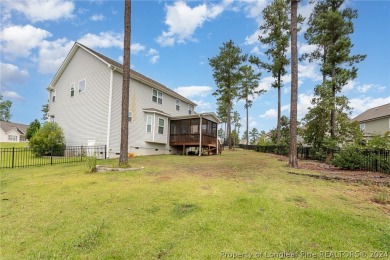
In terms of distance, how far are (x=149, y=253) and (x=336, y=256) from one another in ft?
9.12

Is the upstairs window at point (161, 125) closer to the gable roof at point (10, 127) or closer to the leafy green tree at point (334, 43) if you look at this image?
the leafy green tree at point (334, 43)

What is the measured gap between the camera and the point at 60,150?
17.8 meters

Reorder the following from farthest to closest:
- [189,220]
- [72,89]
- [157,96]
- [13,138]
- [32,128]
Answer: [13,138]
[32,128]
[157,96]
[72,89]
[189,220]

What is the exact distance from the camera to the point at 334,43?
18797 mm

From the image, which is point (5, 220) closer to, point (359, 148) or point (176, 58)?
point (359, 148)

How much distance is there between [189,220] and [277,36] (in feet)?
92.1

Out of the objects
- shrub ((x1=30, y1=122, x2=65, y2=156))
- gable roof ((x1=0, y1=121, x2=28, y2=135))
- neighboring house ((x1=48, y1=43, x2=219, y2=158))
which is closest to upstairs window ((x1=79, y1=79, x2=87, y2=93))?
neighboring house ((x1=48, y1=43, x2=219, y2=158))

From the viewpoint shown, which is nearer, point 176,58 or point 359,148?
point 359,148

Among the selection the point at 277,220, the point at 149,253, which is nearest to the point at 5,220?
the point at 149,253

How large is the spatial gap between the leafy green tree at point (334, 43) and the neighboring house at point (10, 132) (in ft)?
199

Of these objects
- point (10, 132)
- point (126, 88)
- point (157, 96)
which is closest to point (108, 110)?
point (157, 96)

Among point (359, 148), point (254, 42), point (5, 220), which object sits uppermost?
point (254, 42)

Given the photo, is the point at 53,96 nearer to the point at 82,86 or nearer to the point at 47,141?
the point at 82,86

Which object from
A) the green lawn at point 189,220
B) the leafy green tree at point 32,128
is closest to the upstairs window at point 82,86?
the leafy green tree at point 32,128
